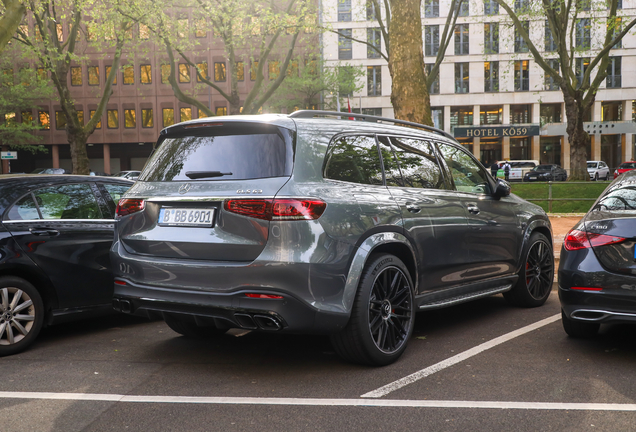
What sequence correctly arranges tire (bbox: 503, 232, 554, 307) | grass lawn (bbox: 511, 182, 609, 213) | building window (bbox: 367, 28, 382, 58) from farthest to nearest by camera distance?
building window (bbox: 367, 28, 382, 58) → grass lawn (bbox: 511, 182, 609, 213) → tire (bbox: 503, 232, 554, 307)

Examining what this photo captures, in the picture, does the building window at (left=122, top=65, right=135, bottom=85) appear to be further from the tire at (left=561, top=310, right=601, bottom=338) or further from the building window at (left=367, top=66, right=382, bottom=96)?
the tire at (left=561, top=310, right=601, bottom=338)

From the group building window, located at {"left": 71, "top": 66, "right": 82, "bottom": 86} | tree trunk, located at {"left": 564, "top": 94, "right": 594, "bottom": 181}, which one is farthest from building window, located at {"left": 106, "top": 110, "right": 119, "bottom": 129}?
tree trunk, located at {"left": 564, "top": 94, "right": 594, "bottom": 181}

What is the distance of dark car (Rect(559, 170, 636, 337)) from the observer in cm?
454

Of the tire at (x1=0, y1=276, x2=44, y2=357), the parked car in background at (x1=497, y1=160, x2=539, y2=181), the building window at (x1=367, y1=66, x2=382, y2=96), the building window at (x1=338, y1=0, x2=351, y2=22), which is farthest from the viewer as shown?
the building window at (x1=367, y1=66, x2=382, y2=96)

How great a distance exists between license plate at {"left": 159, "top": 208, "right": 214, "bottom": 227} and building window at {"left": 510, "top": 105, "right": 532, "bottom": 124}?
57007mm

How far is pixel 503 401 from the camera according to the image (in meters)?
3.86

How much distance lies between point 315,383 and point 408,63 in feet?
32.0

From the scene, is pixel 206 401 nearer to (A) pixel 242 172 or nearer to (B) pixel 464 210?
(A) pixel 242 172

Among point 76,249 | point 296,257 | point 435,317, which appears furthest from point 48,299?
point 435,317

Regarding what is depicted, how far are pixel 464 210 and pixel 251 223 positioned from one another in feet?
7.92

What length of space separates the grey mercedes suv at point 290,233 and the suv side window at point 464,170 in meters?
0.57

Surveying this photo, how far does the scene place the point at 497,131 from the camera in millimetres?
56438

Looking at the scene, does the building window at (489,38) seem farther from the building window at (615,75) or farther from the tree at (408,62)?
the tree at (408,62)

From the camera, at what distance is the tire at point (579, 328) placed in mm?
5262
